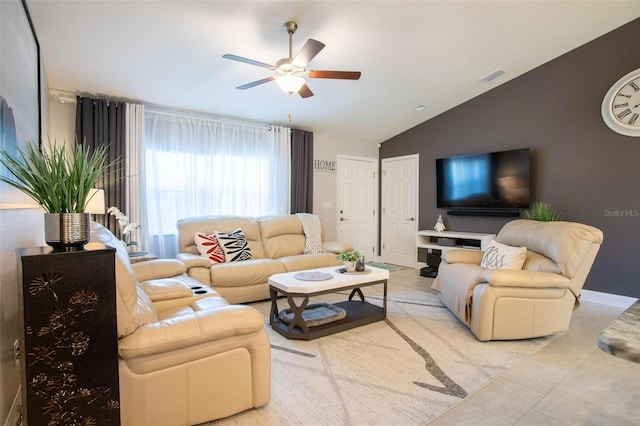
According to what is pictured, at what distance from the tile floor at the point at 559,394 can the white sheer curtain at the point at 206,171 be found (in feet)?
12.2

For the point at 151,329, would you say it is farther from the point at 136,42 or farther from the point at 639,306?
the point at 136,42

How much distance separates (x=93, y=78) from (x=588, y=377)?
4.97m

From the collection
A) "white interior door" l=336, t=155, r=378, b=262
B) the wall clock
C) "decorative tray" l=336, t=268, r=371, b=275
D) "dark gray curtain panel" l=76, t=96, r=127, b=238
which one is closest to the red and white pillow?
"dark gray curtain panel" l=76, t=96, r=127, b=238

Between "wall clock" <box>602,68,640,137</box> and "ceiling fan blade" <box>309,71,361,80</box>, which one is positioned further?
"wall clock" <box>602,68,640,137</box>

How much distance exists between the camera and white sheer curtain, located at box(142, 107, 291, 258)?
4.16m

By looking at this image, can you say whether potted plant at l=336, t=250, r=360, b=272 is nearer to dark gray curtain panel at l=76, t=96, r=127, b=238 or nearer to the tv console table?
the tv console table

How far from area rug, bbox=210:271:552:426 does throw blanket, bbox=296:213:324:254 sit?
1.72m

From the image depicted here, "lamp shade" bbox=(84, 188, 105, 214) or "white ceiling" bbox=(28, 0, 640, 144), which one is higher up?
"white ceiling" bbox=(28, 0, 640, 144)

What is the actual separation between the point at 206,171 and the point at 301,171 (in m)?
1.54

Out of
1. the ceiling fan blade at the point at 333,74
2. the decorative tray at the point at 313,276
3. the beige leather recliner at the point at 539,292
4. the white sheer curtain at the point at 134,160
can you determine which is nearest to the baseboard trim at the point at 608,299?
the beige leather recliner at the point at 539,292

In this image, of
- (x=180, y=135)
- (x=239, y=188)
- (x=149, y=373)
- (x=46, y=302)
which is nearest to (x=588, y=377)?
(x=149, y=373)

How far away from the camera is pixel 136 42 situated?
2896 millimetres

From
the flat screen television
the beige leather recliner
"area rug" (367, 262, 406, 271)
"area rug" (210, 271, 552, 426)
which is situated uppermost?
the flat screen television

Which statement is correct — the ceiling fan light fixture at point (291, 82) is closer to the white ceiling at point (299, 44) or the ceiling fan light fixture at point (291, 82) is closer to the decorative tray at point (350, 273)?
the white ceiling at point (299, 44)
